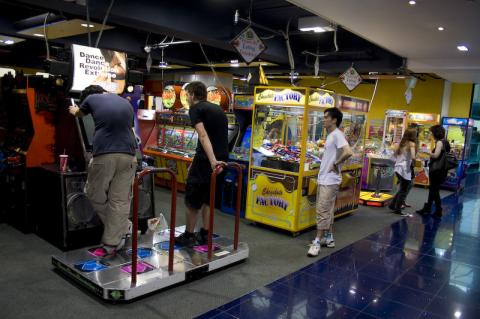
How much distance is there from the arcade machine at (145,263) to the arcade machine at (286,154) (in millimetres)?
1154

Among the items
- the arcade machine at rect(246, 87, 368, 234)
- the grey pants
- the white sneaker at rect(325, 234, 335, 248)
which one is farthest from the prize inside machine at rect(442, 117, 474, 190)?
the grey pants

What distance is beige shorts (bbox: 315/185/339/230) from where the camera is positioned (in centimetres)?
459

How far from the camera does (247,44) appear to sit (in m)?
5.82

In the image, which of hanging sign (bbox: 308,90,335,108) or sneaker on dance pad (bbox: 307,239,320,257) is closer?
sneaker on dance pad (bbox: 307,239,320,257)

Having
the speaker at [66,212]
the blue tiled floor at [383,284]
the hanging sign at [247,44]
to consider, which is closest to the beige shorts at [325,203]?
the blue tiled floor at [383,284]

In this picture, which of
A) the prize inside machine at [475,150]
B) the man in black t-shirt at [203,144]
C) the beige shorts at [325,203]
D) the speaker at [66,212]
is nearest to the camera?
the man in black t-shirt at [203,144]

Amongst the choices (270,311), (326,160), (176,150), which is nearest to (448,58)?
(326,160)

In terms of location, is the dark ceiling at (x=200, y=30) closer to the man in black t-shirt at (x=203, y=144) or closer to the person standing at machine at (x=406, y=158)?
the man in black t-shirt at (x=203, y=144)

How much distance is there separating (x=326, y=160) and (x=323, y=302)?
5.56 ft

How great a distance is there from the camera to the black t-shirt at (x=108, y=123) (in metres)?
3.66

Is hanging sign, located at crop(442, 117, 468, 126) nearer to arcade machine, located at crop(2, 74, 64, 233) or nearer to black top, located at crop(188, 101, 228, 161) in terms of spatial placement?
black top, located at crop(188, 101, 228, 161)

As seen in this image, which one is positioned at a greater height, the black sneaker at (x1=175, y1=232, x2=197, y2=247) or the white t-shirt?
the white t-shirt

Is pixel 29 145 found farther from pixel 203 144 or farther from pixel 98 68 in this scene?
pixel 203 144

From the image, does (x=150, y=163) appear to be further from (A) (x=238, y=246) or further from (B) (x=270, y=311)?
(B) (x=270, y=311)
